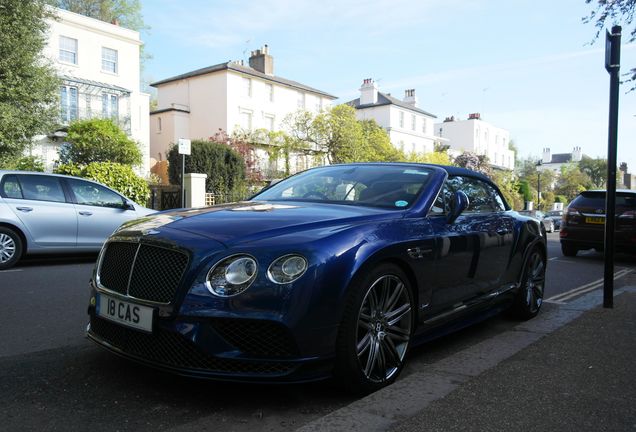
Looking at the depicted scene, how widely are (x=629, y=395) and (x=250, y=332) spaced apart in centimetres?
245

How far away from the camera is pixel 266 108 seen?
39.8 m

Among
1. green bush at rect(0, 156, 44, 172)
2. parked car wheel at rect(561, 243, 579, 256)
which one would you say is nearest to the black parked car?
parked car wheel at rect(561, 243, 579, 256)

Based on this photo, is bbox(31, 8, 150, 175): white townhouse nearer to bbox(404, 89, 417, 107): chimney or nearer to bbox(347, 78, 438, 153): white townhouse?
bbox(347, 78, 438, 153): white townhouse

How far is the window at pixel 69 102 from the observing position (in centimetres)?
2834

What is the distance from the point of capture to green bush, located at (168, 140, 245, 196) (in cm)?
2438

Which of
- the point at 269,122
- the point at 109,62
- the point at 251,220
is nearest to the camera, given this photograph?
the point at 251,220

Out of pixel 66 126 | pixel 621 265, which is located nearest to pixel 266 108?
pixel 66 126

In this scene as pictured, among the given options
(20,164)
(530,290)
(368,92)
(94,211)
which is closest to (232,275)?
(530,290)

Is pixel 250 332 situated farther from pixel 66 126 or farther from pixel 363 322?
pixel 66 126

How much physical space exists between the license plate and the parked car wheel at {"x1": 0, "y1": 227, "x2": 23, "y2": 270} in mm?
6091

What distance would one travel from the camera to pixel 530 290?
5.60 metres

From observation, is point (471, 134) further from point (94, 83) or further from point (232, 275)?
point (232, 275)

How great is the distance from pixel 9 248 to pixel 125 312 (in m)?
6.48

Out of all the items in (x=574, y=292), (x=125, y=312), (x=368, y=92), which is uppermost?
(x=368, y=92)
